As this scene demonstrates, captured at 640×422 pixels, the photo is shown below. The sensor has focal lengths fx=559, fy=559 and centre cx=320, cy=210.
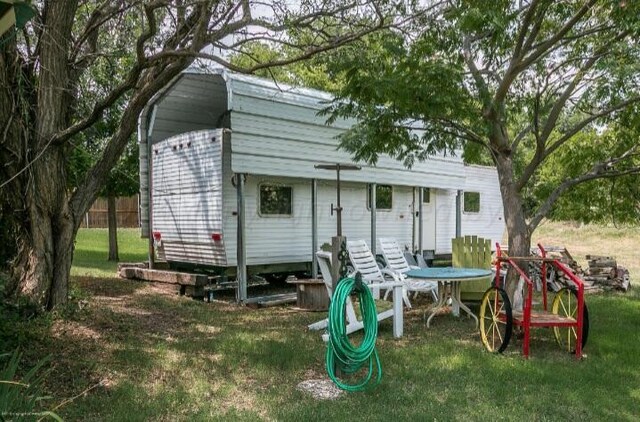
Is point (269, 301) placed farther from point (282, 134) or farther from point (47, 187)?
point (47, 187)

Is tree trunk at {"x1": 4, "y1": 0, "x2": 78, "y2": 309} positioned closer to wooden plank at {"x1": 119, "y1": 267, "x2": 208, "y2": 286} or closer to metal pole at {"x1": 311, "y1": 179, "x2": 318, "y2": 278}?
wooden plank at {"x1": 119, "y1": 267, "x2": 208, "y2": 286}

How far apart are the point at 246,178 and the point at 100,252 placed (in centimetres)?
1083

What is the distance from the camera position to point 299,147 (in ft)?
32.1

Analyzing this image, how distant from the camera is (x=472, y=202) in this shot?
15.1 metres

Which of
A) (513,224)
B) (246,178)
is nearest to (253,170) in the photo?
(246,178)

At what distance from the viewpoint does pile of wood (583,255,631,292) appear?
11578mm

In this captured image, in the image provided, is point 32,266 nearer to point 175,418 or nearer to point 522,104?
point 175,418

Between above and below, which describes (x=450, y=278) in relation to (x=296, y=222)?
below

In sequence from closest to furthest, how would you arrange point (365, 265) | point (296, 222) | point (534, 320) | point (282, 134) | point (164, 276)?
point (534, 320) < point (365, 265) < point (282, 134) < point (164, 276) < point (296, 222)

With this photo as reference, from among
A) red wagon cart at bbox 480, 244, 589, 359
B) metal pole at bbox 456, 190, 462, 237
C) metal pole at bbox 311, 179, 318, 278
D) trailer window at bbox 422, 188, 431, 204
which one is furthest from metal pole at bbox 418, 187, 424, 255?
red wagon cart at bbox 480, 244, 589, 359

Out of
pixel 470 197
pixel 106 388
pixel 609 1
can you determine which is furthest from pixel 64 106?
pixel 470 197

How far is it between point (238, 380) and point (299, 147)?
5.51 meters

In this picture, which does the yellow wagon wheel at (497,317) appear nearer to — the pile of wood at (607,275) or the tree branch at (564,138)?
the tree branch at (564,138)

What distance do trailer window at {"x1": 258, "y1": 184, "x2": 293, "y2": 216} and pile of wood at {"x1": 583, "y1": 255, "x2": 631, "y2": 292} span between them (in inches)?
264
